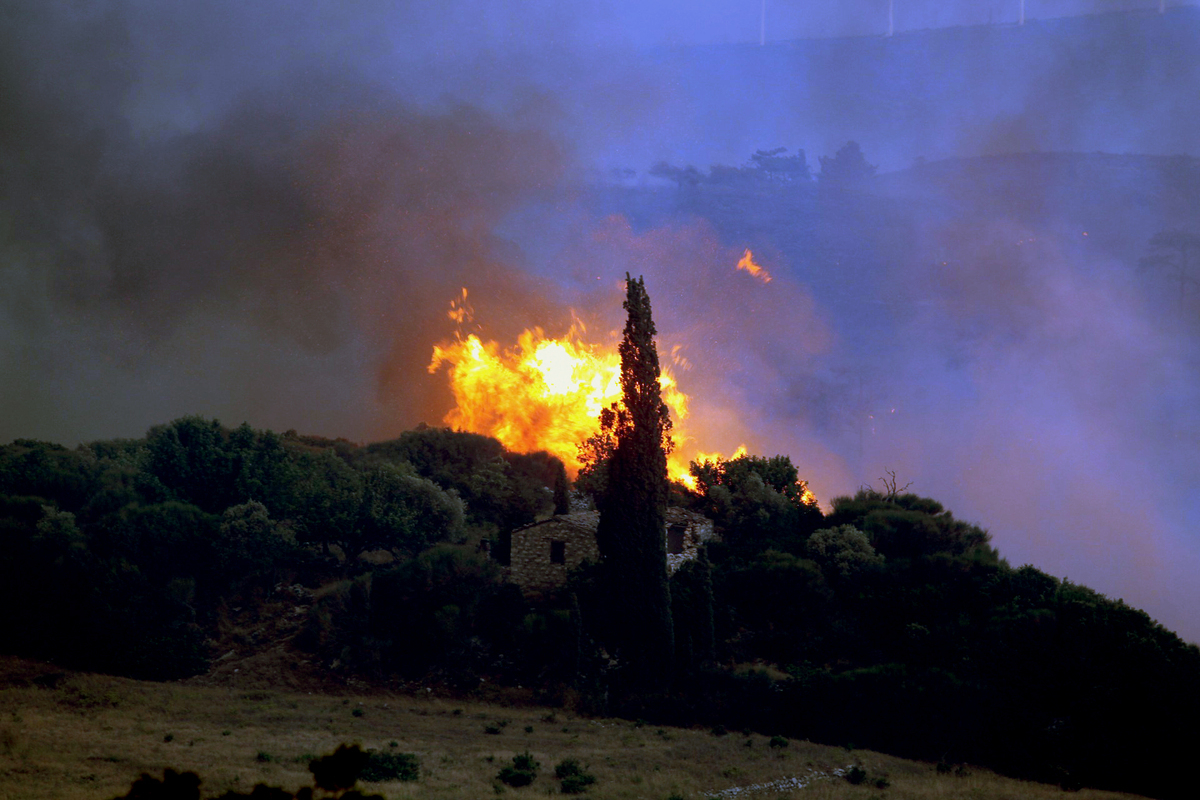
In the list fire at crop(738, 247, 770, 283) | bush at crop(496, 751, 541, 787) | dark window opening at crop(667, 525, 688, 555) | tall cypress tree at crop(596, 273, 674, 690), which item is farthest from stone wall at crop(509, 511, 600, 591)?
fire at crop(738, 247, 770, 283)

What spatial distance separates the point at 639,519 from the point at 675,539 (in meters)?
8.01

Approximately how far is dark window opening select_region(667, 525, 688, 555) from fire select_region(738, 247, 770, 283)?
158ft

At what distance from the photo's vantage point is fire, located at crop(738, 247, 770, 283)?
92500mm

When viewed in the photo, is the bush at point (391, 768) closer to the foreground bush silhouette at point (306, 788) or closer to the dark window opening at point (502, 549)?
the foreground bush silhouette at point (306, 788)

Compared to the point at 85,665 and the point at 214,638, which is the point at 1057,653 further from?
the point at 85,665

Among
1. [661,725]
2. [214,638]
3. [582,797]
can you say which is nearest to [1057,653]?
[661,725]

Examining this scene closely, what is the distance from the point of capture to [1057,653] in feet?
110

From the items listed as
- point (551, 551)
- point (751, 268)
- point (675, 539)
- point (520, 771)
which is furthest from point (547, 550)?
point (751, 268)

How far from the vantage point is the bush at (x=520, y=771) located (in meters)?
26.1

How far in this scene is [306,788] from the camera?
6.56m

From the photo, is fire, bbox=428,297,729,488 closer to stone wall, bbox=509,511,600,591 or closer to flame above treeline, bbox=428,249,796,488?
flame above treeline, bbox=428,249,796,488

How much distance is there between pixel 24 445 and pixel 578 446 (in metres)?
38.4

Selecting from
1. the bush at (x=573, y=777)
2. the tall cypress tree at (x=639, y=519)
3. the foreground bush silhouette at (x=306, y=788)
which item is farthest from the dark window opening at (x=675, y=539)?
the foreground bush silhouette at (x=306, y=788)

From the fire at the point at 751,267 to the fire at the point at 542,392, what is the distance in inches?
1076
